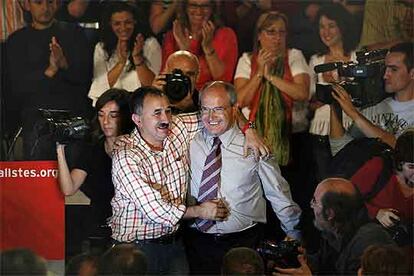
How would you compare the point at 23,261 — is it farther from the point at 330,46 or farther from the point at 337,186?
the point at 330,46

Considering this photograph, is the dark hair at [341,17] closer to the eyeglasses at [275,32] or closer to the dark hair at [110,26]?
the eyeglasses at [275,32]

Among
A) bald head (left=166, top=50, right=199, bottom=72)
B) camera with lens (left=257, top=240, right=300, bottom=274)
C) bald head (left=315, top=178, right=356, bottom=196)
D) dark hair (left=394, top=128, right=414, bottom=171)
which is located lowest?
camera with lens (left=257, top=240, right=300, bottom=274)

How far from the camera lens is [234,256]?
2.34 metres

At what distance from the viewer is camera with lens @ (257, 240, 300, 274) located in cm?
234

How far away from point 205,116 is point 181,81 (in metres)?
0.14

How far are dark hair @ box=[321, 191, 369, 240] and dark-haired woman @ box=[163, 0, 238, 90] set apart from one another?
0.53 meters

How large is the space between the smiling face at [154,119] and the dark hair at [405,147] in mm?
761

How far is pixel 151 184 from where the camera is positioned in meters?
2.28

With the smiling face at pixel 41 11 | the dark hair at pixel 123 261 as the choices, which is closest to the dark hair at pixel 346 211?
the dark hair at pixel 123 261

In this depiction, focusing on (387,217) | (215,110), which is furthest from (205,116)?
(387,217)

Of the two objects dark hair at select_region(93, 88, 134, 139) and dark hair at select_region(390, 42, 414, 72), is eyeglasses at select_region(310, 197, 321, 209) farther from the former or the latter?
dark hair at select_region(93, 88, 134, 139)

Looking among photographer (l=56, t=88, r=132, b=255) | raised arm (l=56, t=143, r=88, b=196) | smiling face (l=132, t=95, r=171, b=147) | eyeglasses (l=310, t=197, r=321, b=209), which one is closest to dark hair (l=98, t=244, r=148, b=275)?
photographer (l=56, t=88, r=132, b=255)

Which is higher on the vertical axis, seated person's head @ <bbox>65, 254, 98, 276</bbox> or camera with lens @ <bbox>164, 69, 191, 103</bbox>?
camera with lens @ <bbox>164, 69, 191, 103</bbox>

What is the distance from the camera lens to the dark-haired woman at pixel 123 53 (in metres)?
2.28
